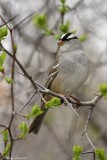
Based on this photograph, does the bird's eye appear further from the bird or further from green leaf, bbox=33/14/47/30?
green leaf, bbox=33/14/47/30

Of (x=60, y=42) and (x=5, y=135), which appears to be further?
(x=60, y=42)

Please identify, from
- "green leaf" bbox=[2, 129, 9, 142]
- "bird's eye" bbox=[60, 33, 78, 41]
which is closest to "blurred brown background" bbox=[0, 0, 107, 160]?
"bird's eye" bbox=[60, 33, 78, 41]

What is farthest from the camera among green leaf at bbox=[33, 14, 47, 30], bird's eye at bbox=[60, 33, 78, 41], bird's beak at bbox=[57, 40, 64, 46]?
bird's beak at bbox=[57, 40, 64, 46]

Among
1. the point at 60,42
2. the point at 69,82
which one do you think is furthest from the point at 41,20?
the point at 69,82

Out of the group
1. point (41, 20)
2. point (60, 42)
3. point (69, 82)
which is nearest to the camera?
point (41, 20)

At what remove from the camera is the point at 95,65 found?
269 inches

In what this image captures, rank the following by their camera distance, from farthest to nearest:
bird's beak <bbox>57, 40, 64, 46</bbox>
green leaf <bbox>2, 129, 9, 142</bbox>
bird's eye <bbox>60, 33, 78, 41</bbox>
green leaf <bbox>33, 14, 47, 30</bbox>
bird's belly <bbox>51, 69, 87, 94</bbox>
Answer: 1. bird's beak <bbox>57, 40, 64, 46</bbox>
2. bird's eye <bbox>60, 33, 78, 41</bbox>
3. bird's belly <bbox>51, 69, 87, 94</bbox>
4. green leaf <bbox>33, 14, 47, 30</bbox>
5. green leaf <bbox>2, 129, 9, 142</bbox>

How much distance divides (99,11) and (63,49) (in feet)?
4.98

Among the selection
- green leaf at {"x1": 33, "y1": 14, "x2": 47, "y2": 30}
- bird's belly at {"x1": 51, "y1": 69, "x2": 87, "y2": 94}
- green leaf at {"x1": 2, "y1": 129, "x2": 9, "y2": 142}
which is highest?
green leaf at {"x1": 33, "y1": 14, "x2": 47, "y2": 30}

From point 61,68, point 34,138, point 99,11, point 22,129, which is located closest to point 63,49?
point 61,68

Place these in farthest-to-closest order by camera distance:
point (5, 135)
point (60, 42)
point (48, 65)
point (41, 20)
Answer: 1. point (48, 65)
2. point (60, 42)
3. point (41, 20)
4. point (5, 135)

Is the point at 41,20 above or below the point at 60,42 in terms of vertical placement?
above

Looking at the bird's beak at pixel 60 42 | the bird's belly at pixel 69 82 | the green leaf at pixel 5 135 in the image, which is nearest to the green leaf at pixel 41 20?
the bird's beak at pixel 60 42

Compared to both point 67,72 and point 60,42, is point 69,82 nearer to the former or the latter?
point 67,72
